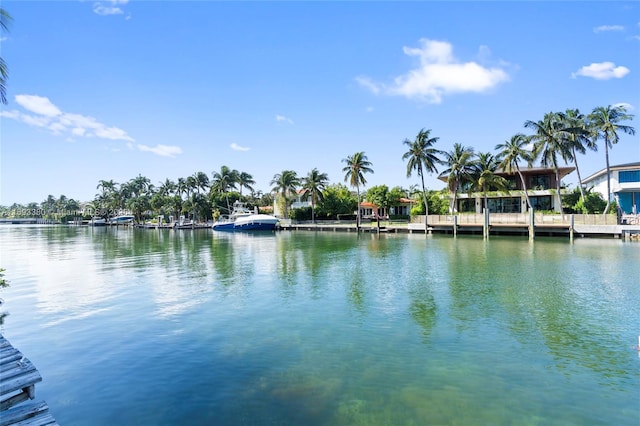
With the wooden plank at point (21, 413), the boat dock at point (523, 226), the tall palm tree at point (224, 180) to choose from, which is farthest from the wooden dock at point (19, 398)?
the tall palm tree at point (224, 180)

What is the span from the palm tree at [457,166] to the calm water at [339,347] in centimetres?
3501

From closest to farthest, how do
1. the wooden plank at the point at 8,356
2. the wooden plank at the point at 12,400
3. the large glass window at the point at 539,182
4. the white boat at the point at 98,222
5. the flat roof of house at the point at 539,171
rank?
the wooden plank at the point at 12,400
the wooden plank at the point at 8,356
the flat roof of house at the point at 539,171
the large glass window at the point at 539,182
the white boat at the point at 98,222

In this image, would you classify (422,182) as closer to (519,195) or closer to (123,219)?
(519,195)

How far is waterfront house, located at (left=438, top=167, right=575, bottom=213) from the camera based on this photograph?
A: 53.9 metres

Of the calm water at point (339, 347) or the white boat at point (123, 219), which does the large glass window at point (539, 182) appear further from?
the white boat at point (123, 219)

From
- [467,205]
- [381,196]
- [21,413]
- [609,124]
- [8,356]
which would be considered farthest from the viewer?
[381,196]

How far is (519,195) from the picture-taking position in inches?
2223

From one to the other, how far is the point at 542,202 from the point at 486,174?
9.67 meters

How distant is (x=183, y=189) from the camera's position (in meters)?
110

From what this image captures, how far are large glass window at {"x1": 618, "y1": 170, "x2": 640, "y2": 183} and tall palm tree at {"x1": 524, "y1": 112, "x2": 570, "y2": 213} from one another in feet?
24.2

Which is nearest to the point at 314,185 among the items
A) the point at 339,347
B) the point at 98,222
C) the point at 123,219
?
the point at 339,347

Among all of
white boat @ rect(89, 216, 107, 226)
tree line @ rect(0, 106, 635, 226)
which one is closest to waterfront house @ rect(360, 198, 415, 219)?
tree line @ rect(0, 106, 635, 226)

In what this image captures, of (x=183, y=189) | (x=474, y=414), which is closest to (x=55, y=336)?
(x=474, y=414)

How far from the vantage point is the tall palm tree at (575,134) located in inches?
1847
